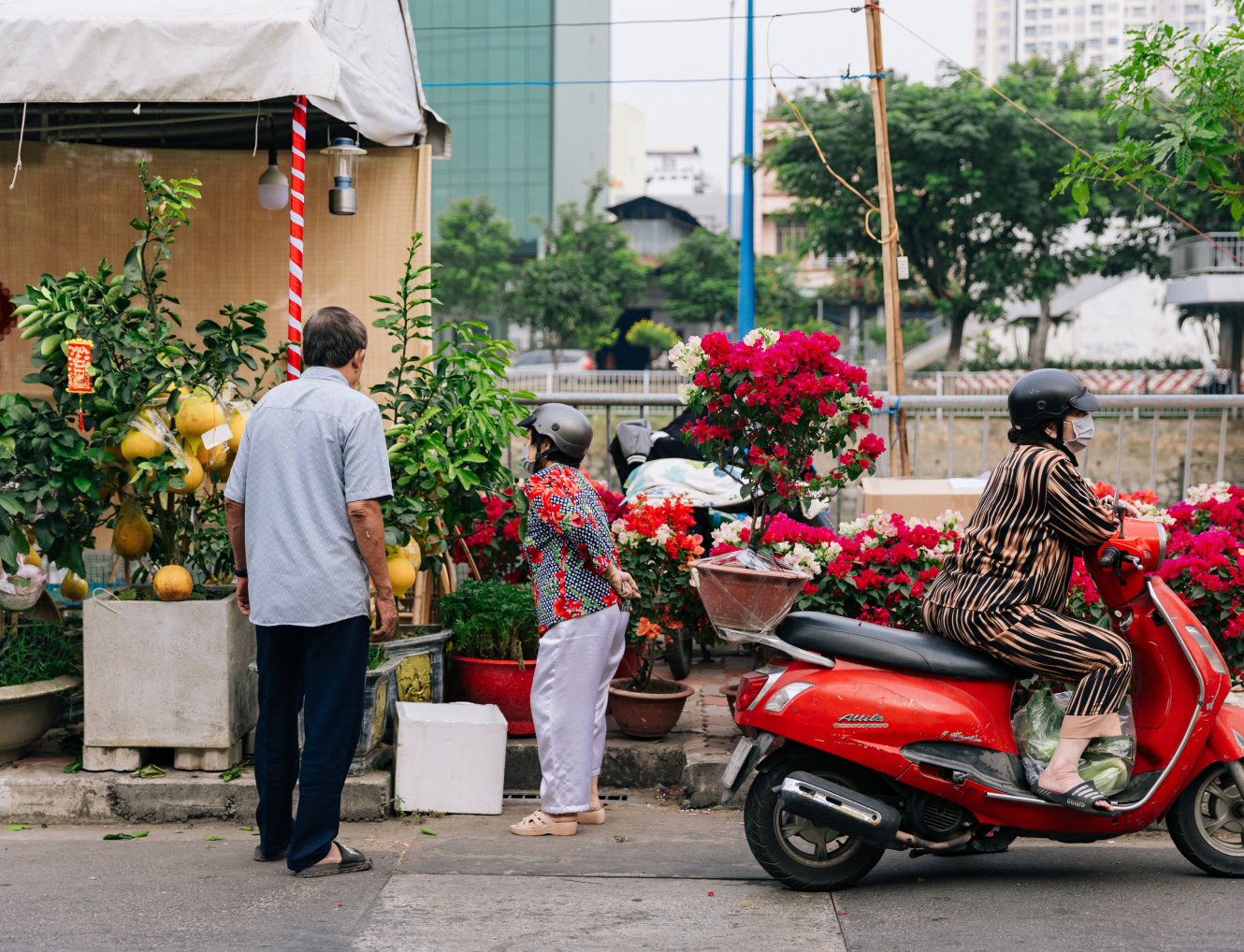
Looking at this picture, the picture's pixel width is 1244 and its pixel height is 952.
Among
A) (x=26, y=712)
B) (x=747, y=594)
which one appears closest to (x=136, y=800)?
(x=26, y=712)

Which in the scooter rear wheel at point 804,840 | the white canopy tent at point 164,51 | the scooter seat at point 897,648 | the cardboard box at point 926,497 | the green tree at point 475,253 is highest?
the green tree at point 475,253

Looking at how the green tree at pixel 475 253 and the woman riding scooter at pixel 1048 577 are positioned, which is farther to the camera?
the green tree at pixel 475 253

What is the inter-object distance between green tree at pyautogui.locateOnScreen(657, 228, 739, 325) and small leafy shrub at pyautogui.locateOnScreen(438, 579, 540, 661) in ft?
136

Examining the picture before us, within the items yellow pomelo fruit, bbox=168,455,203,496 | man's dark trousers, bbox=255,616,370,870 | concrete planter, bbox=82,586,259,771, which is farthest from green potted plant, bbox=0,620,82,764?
man's dark trousers, bbox=255,616,370,870

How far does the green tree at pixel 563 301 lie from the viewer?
43.5 meters

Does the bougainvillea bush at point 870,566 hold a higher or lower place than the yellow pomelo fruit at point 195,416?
lower

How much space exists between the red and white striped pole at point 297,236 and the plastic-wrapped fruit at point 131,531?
0.89 m

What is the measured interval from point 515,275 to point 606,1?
38.1m

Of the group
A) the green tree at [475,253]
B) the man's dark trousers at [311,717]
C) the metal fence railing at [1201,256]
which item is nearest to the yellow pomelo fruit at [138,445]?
the man's dark trousers at [311,717]

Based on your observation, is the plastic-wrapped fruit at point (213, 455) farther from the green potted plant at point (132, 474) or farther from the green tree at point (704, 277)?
the green tree at point (704, 277)

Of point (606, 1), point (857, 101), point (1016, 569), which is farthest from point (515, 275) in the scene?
point (1016, 569)

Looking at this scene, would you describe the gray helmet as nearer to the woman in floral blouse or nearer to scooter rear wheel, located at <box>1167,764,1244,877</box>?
the woman in floral blouse

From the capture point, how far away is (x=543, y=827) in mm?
4559

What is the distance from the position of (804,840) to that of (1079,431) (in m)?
1.70
